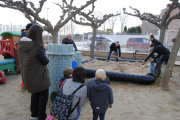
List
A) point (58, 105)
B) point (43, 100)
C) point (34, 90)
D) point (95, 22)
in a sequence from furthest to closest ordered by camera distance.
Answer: point (95, 22) → point (43, 100) → point (34, 90) → point (58, 105)

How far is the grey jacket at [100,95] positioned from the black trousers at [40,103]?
886 mm

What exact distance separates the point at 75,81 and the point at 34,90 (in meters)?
0.75

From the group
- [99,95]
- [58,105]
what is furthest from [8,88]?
[99,95]

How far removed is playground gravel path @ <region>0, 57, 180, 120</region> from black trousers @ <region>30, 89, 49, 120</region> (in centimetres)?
40

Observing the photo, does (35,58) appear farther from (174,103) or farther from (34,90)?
(174,103)

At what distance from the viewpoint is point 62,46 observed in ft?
11.0

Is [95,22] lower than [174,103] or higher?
higher

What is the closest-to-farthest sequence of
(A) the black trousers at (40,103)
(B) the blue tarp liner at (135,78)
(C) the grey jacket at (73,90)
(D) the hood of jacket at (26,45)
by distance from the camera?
(C) the grey jacket at (73,90)
(D) the hood of jacket at (26,45)
(A) the black trousers at (40,103)
(B) the blue tarp liner at (135,78)

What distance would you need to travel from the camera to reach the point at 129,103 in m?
3.70

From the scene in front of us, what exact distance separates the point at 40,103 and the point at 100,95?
113 centimetres

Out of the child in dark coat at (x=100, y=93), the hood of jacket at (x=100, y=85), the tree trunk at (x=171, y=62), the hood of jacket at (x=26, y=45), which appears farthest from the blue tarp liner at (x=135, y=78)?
the hood of jacket at (x=26, y=45)

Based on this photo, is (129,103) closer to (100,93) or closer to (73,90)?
(100,93)

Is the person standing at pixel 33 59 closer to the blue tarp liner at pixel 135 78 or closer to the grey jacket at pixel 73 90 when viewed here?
the grey jacket at pixel 73 90

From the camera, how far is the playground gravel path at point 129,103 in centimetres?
307
